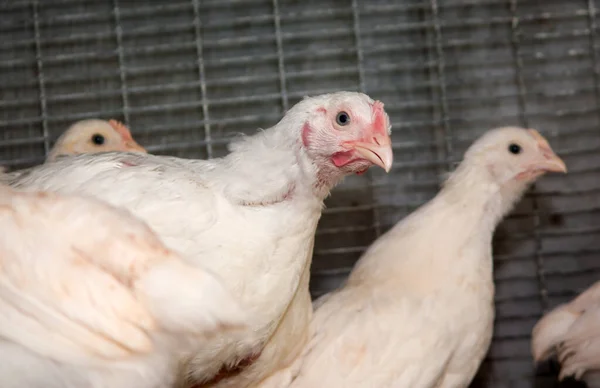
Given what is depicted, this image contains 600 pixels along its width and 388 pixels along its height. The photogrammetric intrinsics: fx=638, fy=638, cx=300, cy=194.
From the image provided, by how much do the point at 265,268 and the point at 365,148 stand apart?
34 cm

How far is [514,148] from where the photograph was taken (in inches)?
82.0

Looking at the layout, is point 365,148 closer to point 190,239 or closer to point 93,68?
point 190,239

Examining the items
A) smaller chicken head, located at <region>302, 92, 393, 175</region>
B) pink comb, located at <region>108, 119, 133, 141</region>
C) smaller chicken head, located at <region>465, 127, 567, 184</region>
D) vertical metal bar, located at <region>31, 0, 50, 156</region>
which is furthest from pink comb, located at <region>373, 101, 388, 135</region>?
vertical metal bar, located at <region>31, 0, 50, 156</region>

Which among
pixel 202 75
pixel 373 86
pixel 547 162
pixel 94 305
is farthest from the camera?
pixel 373 86

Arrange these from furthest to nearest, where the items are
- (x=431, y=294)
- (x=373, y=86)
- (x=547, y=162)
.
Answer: (x=373, y=86) < (x=547, y=162) < (x=431, y=294)

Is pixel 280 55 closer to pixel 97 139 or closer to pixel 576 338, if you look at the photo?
pixel 97 139

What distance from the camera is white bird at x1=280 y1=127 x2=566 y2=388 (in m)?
1.61

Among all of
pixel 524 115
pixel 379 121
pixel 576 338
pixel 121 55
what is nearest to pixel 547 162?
pixel 524 115

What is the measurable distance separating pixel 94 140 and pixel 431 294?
46.3 inches

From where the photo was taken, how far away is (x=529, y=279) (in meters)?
2.32

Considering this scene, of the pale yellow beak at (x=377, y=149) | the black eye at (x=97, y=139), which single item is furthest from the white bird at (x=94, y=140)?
the pale yellow beak at (x=377, y=149)

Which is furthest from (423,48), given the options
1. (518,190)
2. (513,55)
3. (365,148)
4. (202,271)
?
(202,271)

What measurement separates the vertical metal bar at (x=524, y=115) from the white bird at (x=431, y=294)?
266mm

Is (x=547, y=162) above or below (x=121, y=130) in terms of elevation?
below
